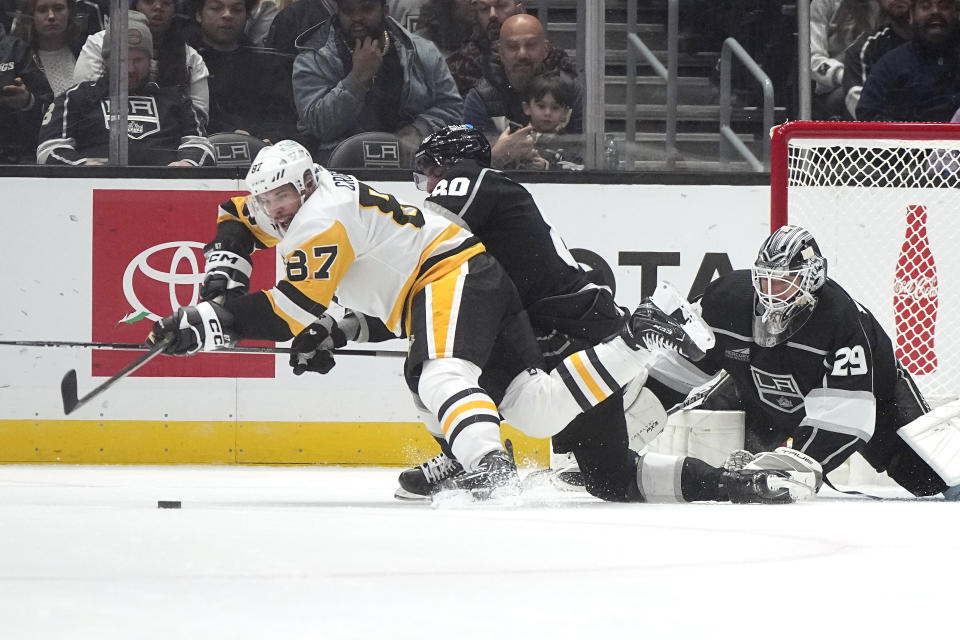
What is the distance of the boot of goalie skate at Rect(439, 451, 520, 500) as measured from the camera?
3047mm

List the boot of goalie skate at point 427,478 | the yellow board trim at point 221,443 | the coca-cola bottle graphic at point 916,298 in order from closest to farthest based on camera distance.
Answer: the boot of goalie skate at point 427,478 < the coca-cola bottle graphic at point 916,298 < the yellow board trim at point 221,443

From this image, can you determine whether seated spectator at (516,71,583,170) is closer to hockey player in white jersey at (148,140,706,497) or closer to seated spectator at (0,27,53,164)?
seated spectator at (0,27,53,164)

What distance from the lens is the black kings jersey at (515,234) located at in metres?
3.72

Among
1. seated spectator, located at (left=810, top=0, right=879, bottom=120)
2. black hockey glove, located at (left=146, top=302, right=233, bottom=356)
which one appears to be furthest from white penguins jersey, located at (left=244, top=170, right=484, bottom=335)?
seated spectator, located at (left=810, top=0, right=879, bottom=120)

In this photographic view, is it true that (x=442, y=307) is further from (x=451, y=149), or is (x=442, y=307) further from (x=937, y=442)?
Answer: (x=937, y=442)

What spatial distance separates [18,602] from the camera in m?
1.52

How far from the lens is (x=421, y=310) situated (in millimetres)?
3299

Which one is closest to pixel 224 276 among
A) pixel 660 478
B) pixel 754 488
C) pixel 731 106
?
pixel 660 478

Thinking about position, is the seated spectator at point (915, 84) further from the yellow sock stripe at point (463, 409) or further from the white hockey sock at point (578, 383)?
the yellow sock stripe at point (463, 409)

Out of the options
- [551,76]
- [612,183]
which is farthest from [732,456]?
[551,76]

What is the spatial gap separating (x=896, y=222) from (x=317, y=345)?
91.5 inches

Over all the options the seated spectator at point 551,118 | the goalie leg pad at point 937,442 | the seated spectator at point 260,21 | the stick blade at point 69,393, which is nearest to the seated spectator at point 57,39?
the seated spectator at point 260,21

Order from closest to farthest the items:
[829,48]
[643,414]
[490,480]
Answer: [490,480]
[643,414]
[829,48]

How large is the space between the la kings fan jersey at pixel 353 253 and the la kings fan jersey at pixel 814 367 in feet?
2.68
